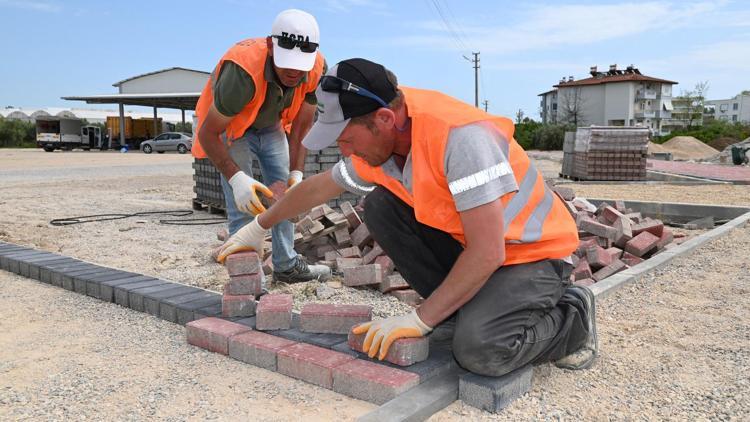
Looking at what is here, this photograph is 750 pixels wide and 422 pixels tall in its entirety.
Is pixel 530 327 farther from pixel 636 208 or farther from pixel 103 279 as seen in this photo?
pixel 636 208

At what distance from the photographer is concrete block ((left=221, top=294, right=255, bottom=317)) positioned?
298cm

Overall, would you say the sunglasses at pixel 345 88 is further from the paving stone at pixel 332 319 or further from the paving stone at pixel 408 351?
the paving stone at pixel 332 319

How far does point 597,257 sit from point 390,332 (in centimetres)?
277

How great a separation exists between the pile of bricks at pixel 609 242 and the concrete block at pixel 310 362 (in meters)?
2.48

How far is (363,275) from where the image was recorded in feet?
12.5

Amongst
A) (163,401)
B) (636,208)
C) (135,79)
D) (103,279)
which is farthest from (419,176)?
(135,79)

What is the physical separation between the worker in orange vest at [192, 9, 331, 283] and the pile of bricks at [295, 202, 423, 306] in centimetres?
39

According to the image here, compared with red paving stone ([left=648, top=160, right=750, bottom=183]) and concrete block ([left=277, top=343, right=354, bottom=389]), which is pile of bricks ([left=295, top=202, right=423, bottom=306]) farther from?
red paving stone ([left=648, top=160, right=750, bottom=183])

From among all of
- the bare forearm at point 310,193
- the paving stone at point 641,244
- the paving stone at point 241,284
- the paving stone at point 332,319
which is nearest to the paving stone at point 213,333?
the paving stone at point 241,284

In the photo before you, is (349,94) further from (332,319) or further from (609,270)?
(609,270)

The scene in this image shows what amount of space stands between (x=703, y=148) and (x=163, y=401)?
38.1 meters

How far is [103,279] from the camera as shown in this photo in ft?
12.0

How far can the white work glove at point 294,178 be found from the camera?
399 centimetres

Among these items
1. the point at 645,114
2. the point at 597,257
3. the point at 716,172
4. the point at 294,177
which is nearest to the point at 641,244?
the point at 597,257
